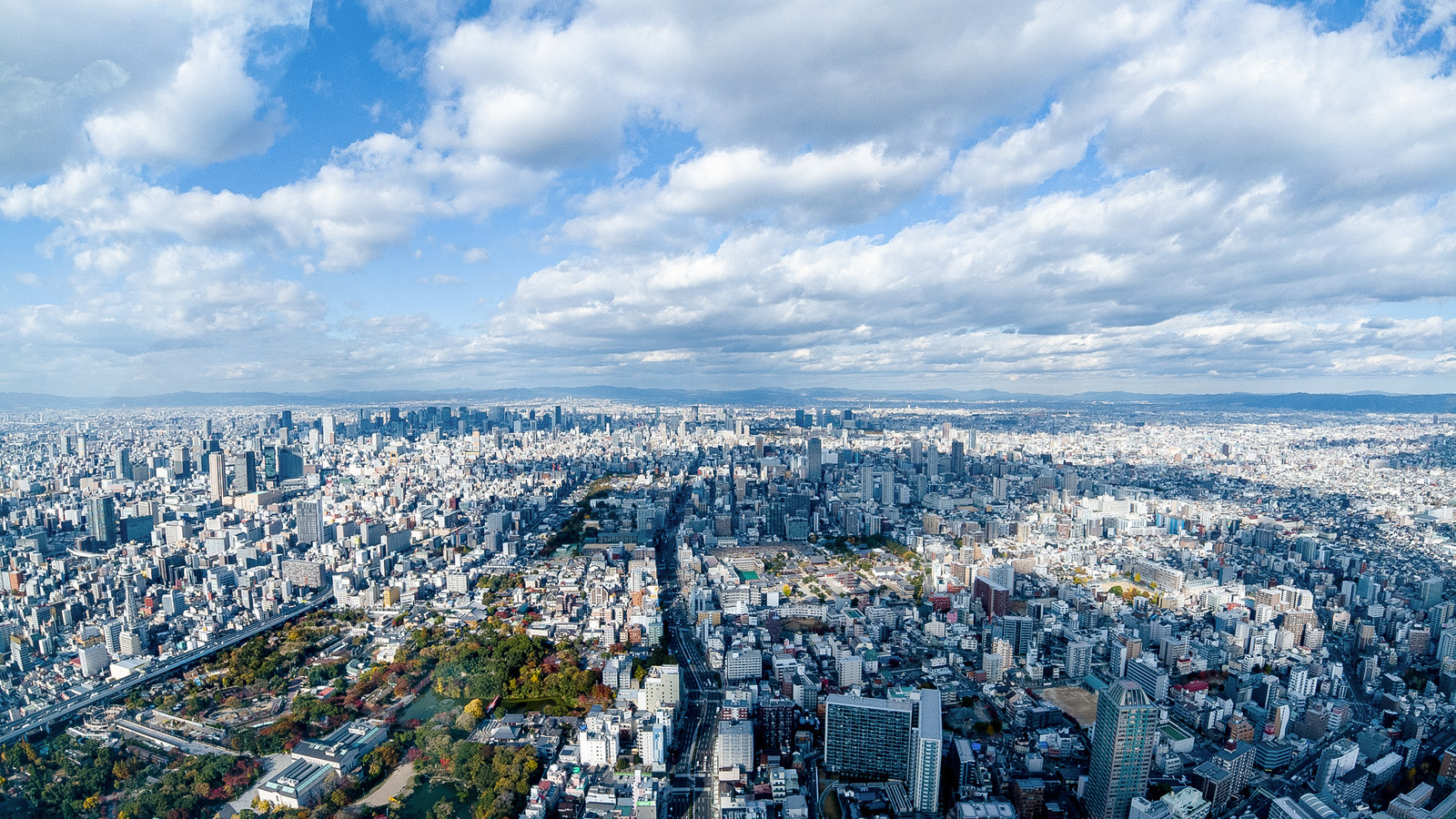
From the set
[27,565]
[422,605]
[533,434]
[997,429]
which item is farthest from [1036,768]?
[997,429]

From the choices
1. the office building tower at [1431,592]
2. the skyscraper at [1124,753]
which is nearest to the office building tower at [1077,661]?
the skyscraper at [1124,753]

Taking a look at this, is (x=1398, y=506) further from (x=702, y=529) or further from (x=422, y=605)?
(x=422, y=605)

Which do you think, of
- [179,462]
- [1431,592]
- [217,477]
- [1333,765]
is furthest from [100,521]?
[1431,592]

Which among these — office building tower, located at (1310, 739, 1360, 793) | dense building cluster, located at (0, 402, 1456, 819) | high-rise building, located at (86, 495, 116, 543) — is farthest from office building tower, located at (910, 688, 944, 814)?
high-rise building, located at (86, 495, 116, 543)

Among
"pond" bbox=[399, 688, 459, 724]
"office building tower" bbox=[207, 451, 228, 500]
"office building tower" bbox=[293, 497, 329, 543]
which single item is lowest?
"pond" bbox=[399, 688, 459, 724]

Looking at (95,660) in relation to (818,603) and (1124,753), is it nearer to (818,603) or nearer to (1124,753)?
(818,603)

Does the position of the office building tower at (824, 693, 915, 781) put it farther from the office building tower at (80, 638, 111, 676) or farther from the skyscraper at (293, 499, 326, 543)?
the skyscraper at (293, 499, 326, 543)
